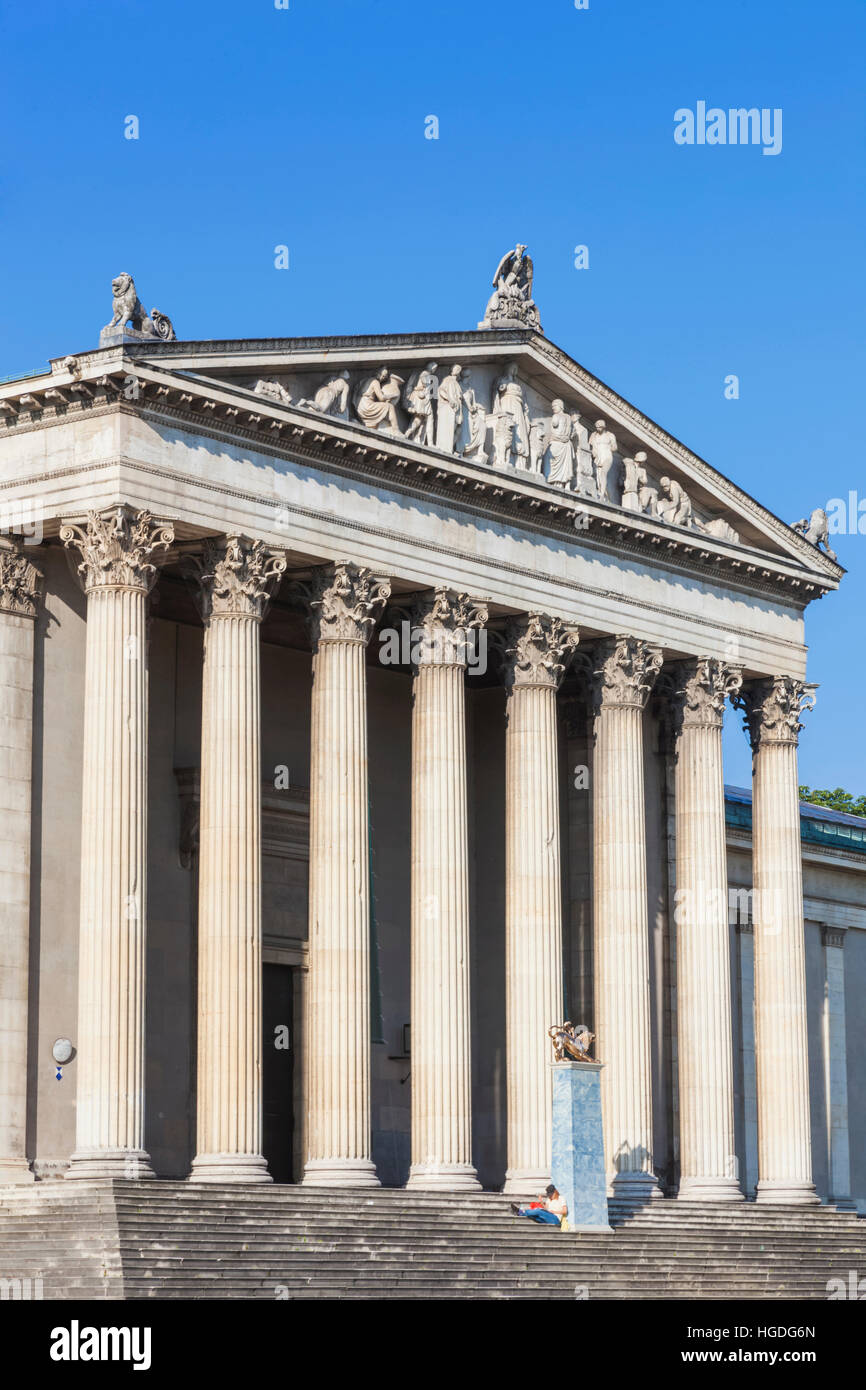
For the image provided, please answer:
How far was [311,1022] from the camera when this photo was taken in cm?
5162

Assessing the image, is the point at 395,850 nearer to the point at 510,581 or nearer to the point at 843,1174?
the point at 510,581

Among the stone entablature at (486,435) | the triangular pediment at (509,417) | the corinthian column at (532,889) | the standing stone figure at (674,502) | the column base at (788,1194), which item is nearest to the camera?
the stone entablature at (486,435)

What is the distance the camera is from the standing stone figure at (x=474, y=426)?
56.4 meters

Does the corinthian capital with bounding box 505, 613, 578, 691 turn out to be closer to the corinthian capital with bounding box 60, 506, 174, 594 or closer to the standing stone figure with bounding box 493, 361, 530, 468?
the standing stone figure with bounding box 493, 361, 530, 468

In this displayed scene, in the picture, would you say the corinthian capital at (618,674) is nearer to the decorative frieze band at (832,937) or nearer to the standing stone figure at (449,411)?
the standing stone figure at (449,411)

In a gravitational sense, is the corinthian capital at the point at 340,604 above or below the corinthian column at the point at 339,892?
above

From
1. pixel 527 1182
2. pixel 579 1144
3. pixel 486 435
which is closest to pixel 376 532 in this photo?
pixel 486 435

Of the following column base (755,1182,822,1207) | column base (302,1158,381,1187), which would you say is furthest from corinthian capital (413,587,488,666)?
column base (755,1182,822,1207)

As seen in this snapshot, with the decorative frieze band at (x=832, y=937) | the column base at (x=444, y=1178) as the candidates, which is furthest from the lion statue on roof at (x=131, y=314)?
the decorative frieze band at (x=832, y=937)

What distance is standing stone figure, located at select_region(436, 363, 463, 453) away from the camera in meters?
55.6

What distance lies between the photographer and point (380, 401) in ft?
178

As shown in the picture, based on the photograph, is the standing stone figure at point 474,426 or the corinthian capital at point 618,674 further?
the corinthian capital at point 618,674

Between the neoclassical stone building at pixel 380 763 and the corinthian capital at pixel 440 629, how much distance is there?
9cm
